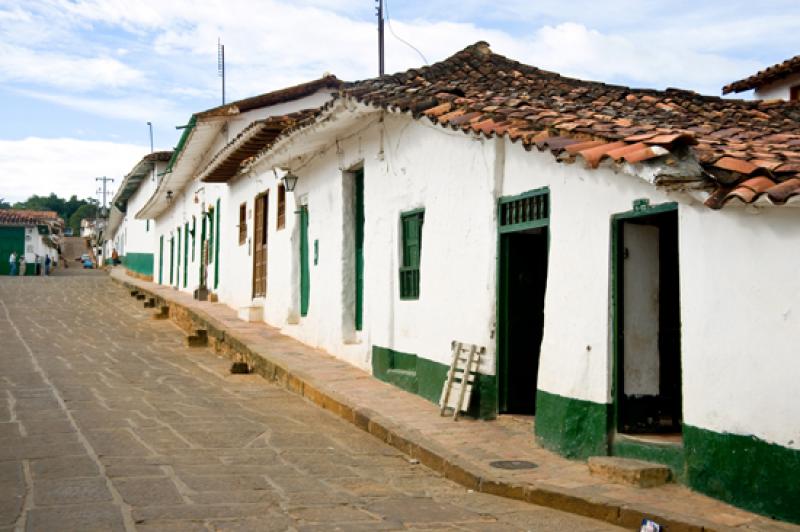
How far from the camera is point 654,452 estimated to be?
636cm

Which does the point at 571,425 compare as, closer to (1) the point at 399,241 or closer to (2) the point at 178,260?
(1) the point at 399,241

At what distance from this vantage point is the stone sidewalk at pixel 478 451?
5523mm

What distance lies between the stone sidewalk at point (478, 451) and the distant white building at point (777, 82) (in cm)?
936

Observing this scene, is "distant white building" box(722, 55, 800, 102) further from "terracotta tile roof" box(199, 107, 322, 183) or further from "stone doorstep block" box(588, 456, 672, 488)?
"stone doorstep block" box(588, 456, 672, 488)

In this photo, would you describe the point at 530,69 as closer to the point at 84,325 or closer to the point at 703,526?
the point at 703,526

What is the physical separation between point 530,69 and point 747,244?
6398 millimetres

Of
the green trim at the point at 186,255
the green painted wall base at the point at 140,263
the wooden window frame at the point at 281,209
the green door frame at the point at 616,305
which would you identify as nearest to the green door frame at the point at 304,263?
the wooden window frame at the point at 281,209

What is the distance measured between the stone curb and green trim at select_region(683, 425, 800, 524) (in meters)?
0.45

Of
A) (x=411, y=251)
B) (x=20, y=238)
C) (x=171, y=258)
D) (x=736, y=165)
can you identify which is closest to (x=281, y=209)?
(x=411, y=251)

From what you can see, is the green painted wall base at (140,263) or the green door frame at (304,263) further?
the green painted wall base at (140,263)

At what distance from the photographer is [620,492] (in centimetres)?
595

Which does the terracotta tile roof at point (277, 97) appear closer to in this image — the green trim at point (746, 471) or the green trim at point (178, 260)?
the green trim at point (178, 260)

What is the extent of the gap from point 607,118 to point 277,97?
13.1 meters

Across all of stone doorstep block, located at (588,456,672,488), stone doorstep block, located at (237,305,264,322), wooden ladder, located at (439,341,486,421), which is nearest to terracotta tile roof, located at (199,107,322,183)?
stone doorstep block, located at (237,305,264,322)
